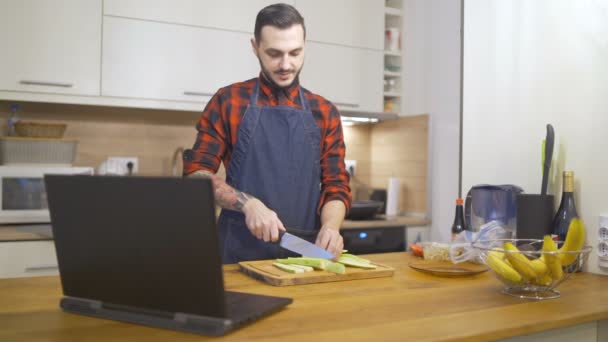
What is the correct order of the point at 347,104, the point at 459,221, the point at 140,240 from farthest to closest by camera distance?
the point at 347,104
the point at 459,221
the point at 140,240

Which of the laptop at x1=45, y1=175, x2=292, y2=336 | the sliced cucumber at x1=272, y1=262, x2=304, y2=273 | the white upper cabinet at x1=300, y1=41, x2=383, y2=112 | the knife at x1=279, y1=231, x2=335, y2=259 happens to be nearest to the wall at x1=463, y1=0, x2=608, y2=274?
the knife at x1=279, y1=231, x2=335, y2=259

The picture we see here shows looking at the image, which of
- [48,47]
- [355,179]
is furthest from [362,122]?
[48,47]

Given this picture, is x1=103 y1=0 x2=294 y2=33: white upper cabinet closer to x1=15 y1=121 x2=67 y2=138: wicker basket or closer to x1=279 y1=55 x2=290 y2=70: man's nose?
x1=15 y1=121 x2=67 y2=138: wicker basket

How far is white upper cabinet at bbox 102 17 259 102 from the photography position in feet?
9.08

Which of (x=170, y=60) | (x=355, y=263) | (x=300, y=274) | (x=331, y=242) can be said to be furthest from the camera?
(x=170, y=60)

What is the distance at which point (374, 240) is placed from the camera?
10.1 feet

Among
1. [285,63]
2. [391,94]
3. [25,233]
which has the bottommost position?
[25,233]

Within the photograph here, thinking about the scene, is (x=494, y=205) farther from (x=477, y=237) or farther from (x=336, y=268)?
(x=336, y=268)

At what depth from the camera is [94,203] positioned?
93cm

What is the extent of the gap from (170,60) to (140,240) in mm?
2126

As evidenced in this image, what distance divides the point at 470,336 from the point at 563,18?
3.64 feet

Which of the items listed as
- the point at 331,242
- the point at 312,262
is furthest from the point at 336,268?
the point at 331,242

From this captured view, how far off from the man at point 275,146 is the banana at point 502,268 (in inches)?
23.6

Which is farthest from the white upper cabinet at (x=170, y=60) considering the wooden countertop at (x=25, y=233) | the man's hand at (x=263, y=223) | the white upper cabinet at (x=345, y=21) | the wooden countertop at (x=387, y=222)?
the man's hand at (x=263, y=223)
